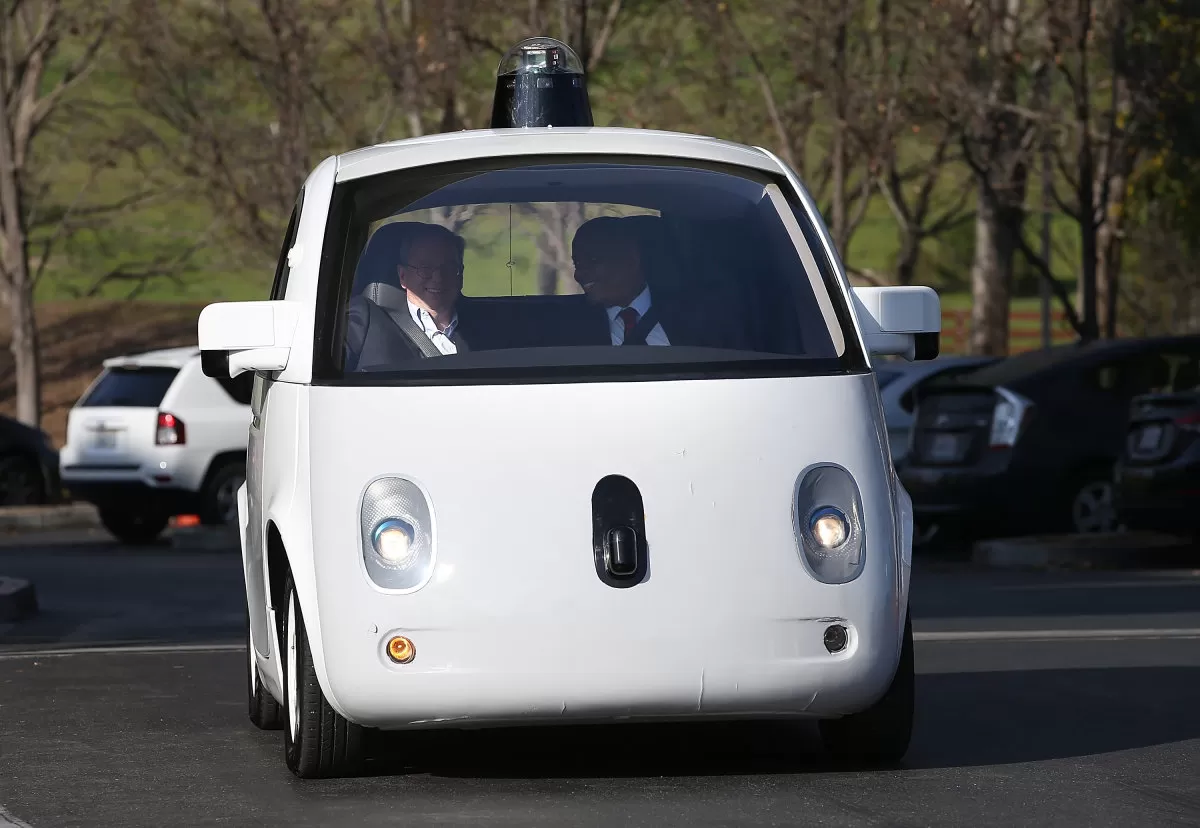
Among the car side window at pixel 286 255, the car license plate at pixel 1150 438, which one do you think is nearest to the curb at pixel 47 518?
the car license plate at pixel 1150 438

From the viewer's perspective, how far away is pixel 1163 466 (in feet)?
53.9

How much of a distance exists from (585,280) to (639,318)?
1.14 feet

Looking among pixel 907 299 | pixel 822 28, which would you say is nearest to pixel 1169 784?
pixel 907 299

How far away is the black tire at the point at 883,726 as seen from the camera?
7.18 meters

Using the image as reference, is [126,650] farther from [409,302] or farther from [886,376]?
[886,376]

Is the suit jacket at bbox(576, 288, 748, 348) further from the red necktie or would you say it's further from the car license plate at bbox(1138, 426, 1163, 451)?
the car license plate at bbox(1138, 426, 1163, 451)

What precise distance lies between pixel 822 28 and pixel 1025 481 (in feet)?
45.6

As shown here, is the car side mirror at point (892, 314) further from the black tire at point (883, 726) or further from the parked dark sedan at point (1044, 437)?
the parked dark sedan at point (1044, 437)

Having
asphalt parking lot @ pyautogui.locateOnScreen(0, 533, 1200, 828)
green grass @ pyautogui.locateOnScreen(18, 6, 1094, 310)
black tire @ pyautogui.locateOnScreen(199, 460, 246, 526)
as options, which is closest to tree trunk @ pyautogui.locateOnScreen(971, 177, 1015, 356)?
green grass @ pyautogui.locateOnScreen(18, 6, 1094, 310)

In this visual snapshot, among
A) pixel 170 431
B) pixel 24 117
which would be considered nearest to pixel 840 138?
pixel 24 117

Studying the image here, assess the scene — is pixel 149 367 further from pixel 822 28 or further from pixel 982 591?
pixel 822 28

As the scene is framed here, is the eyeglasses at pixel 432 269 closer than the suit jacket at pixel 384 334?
No

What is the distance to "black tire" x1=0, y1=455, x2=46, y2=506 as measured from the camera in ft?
82.9

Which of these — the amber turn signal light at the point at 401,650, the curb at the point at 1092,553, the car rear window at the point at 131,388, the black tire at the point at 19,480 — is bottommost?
the black tire at the point at 19,480
